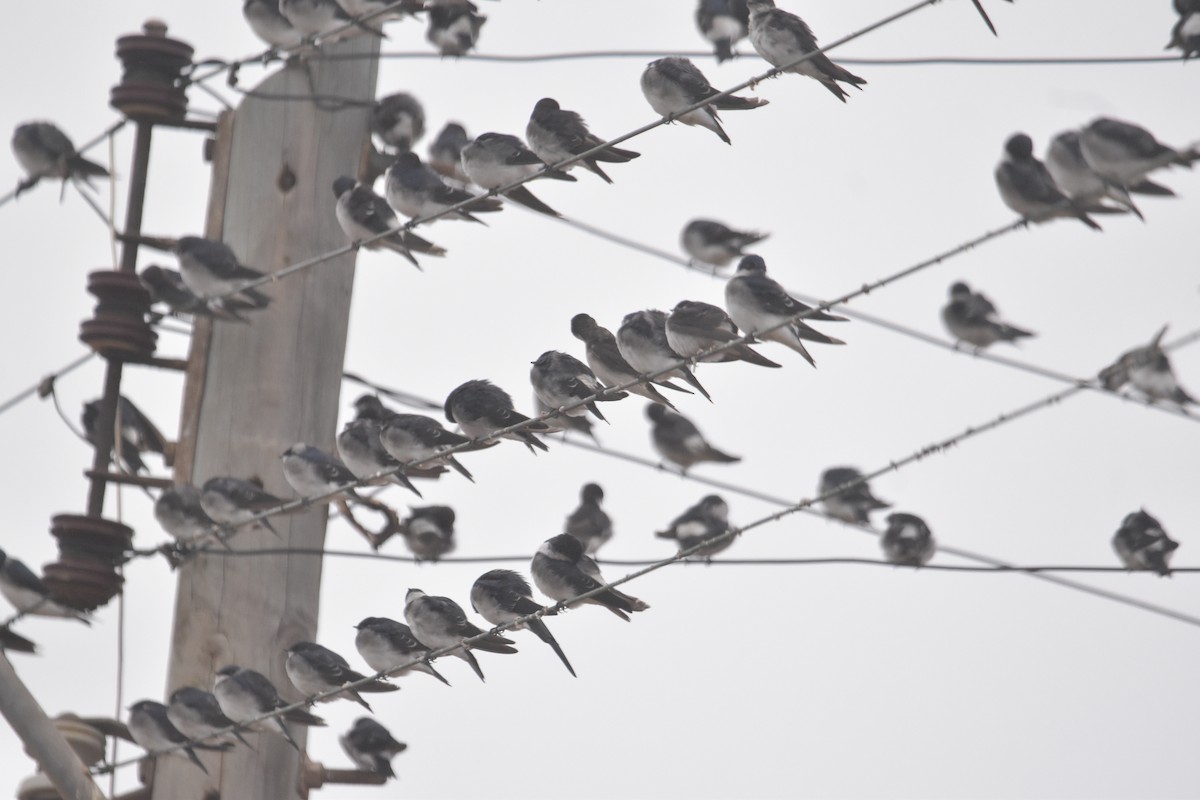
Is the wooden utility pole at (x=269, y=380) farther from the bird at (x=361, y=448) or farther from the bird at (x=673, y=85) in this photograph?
the bird at (x=673, y=85)

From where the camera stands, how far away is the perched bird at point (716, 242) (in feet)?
52.7

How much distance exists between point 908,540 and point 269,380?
6236 millimetres

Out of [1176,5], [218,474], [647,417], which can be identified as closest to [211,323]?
[218,474]

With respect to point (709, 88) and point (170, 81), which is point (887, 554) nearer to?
point (709, 88)

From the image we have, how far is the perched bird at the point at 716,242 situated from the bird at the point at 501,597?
610cm

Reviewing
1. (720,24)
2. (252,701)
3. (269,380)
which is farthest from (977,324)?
(252,701)

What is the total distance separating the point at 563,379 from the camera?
10195mm

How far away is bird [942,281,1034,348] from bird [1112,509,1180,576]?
6.35ft

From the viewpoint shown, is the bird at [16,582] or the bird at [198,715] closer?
the bird at [198,715]

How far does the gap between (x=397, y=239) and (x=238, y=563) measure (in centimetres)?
188

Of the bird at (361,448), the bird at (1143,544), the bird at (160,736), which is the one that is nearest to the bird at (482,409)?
the bird at (361,448)

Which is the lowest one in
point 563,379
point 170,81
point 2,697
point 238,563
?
point 2,697

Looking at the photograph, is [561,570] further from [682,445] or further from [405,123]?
[405,123]

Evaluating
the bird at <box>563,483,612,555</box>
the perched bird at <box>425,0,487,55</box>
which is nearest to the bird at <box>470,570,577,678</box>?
the bird at <box>563,483,612,555</box>
